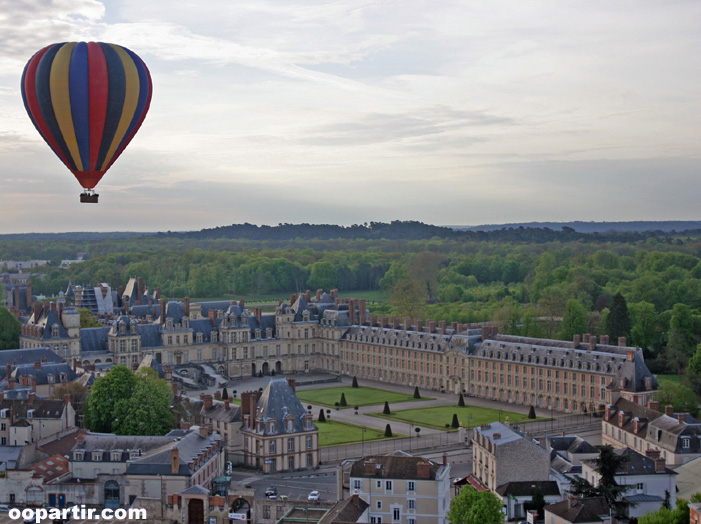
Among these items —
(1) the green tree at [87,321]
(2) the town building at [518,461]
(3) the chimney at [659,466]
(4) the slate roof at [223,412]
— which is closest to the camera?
(3) the chimney at [659,466]

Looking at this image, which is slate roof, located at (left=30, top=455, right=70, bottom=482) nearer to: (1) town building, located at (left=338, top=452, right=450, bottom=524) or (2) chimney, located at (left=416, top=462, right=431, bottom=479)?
(1) town building, located at (left=338, top=452, right=450, bottom=524)

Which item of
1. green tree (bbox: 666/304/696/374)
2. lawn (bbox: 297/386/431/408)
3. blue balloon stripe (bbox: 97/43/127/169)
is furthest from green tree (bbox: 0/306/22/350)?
green tree (bbox: 666/304/696/374)

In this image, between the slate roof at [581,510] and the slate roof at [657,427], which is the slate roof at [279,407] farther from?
the slate roof at [581,510]

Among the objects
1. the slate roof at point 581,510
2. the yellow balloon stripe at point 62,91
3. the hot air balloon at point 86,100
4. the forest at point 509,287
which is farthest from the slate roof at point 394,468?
the forest at point 509,287

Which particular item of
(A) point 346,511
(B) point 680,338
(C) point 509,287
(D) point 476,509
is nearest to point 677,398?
(B) point 680,338

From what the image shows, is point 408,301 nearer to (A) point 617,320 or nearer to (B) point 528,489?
(A) point 617,320

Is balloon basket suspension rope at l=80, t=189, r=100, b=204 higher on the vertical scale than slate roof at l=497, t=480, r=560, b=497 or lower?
higher
